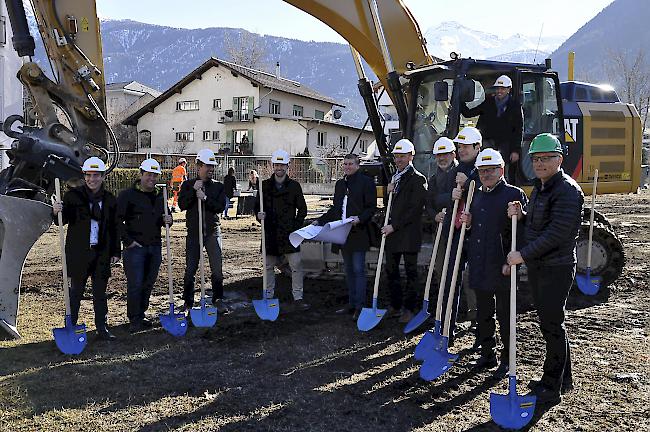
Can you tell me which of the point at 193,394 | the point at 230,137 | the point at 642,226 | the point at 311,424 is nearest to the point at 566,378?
the point at 311,424

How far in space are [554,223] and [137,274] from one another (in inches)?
170

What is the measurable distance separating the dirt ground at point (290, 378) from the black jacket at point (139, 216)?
99cm

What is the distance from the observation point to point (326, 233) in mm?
7266

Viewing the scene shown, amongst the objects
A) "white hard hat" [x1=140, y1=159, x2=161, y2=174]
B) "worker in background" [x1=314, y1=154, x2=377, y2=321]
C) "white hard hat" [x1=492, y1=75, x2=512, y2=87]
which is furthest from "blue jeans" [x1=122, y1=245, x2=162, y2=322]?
"white hard hat" [x1=492, y1=75, x2=512, y2=87]

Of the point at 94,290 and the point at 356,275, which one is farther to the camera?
the point at 356,275

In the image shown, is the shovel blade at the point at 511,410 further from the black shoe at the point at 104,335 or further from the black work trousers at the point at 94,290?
the black work trousers at the point at 94,290

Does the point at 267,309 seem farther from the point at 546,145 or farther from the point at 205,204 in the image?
the point at 546,145

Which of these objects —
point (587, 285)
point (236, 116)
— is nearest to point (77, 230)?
point (587, 285)

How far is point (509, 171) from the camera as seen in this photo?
775 centimetres

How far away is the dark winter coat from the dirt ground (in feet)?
2.76

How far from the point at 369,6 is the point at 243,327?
4.44 metres

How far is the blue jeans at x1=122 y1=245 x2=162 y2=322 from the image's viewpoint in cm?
670

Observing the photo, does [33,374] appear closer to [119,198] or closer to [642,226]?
[119,198]

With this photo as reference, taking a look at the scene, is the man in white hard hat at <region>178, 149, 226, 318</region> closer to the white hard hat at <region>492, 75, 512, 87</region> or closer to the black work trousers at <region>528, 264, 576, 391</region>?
the white hard hat at <region>492, 75, 512, 87</region>
